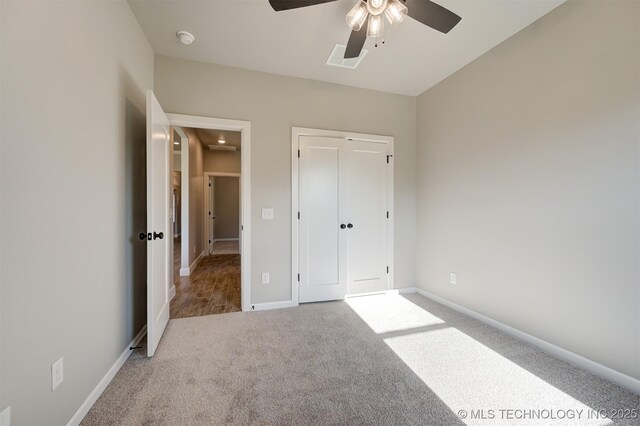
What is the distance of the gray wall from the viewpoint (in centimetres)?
915

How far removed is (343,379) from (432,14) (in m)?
2.48

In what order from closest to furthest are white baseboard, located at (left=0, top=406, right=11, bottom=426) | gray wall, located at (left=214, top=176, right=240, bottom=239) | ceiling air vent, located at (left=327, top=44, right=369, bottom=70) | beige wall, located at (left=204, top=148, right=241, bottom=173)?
white baseboard, located at (left=0, top=406, right=11, bottom=426), ceiling air vent, located at (left=327, top=44, right=369, bottom=70), beige wall, located at (left=204, top=148, right=241, bottom=173), gray wall, located at (left=214, top=176, right=240, bottom=239)

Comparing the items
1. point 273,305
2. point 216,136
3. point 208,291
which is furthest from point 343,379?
point 216,136

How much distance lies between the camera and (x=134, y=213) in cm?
217

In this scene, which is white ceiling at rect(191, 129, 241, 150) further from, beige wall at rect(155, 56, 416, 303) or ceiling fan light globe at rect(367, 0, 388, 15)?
ceiling fan light globe at rect(367, 0, 388, 15)

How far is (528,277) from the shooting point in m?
2.27

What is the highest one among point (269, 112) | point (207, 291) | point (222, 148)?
point (222, 148)

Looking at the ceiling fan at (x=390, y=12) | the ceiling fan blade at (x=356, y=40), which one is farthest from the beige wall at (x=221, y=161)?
the ceiling fan at (x=390, y=12)

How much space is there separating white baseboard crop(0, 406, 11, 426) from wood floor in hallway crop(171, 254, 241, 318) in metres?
1.90

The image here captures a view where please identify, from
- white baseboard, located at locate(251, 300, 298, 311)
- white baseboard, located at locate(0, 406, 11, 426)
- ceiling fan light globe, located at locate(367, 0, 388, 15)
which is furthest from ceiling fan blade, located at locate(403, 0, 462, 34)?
white baseboard, located at locate(251, 300, 298, 311)

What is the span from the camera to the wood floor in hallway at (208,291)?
117 inches

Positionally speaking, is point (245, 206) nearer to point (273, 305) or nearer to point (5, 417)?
point (273, 305)

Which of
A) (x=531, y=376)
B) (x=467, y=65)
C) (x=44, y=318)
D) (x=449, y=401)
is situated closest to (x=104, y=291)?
(x=44, y=318)

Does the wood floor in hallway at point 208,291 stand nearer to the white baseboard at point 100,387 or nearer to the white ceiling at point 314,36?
the white baseboard at point 100,387
